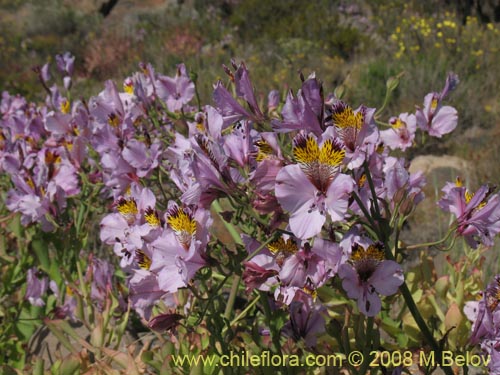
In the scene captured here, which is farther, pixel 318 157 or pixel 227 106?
pixel 227 106

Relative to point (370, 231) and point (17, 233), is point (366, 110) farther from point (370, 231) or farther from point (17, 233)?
point (17, 233)

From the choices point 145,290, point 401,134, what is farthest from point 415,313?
point 401,134

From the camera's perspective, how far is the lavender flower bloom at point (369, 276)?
3.01 ft

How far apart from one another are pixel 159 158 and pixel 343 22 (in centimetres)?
888

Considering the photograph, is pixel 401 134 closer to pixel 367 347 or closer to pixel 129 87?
pixel 367 347

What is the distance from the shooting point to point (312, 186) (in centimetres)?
83

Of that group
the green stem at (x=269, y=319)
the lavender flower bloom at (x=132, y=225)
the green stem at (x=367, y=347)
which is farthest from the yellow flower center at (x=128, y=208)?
the green stem at (x=367, y=347)

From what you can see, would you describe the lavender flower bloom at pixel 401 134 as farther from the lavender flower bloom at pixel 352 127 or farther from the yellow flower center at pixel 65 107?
the yellow flower center at pixel 65 107

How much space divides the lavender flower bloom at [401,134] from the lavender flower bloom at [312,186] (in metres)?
0.74

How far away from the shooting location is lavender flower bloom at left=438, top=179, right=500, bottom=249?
3.40 ft

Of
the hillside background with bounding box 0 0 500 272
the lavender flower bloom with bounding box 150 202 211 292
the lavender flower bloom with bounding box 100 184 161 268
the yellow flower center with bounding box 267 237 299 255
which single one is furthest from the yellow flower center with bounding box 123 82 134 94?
the hillside background with bounding box 0 0 500 272

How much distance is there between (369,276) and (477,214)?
28 cm

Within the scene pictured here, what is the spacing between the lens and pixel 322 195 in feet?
2.73

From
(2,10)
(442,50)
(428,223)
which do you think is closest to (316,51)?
(442,50)
